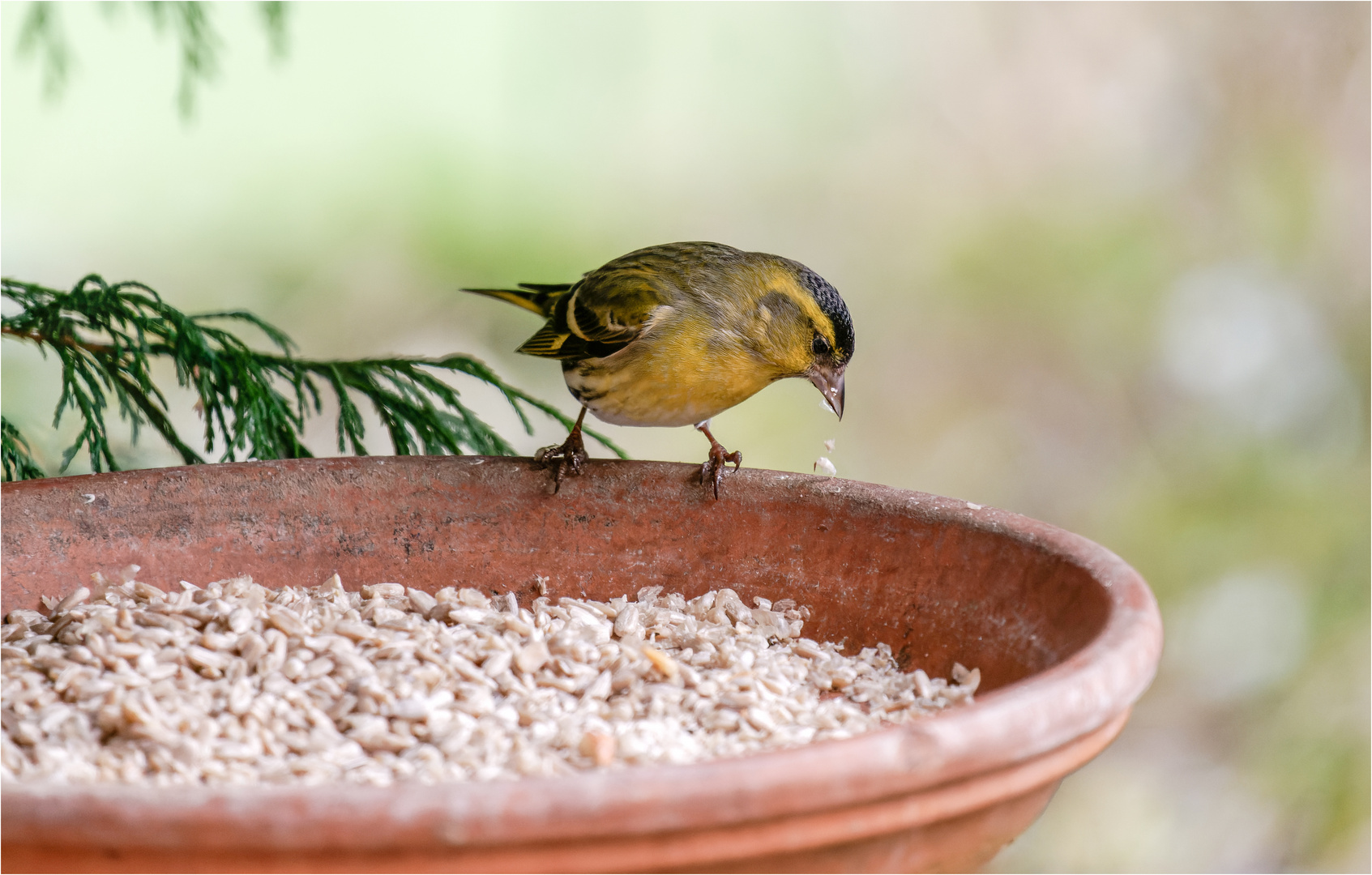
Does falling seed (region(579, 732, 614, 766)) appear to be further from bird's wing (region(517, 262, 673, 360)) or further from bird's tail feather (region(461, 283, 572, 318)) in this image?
bird's tail feather (region(461, 283, 572, 318))

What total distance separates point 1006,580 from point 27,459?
1.60m

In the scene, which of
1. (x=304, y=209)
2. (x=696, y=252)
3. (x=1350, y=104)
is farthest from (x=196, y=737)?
(x=1350, y=104)

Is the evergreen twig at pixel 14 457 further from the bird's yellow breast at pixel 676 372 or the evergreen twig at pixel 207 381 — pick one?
the bird's yellow breast at pixel 676 372

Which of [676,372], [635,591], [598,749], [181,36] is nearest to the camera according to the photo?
[598,749]

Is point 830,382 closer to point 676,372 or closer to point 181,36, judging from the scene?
point 676,372

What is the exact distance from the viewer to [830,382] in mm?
2256

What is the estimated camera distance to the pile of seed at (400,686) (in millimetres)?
1221

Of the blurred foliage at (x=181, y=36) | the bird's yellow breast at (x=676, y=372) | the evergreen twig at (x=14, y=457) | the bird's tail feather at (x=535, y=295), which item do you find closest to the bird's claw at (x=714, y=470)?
the bird's yellow breast at (x=676, y=372)

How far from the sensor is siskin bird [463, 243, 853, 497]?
2.20m

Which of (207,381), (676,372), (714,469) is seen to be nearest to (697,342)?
(676,372)

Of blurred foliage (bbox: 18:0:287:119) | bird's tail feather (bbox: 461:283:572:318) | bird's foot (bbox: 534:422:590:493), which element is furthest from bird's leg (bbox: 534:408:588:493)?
blurred foliage (bbox: 18:0:287:119)

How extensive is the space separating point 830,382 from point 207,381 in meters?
1.11

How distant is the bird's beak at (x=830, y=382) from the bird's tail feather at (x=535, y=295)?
1.97ft

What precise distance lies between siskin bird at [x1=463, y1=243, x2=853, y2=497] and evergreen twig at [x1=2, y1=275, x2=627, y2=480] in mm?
112
